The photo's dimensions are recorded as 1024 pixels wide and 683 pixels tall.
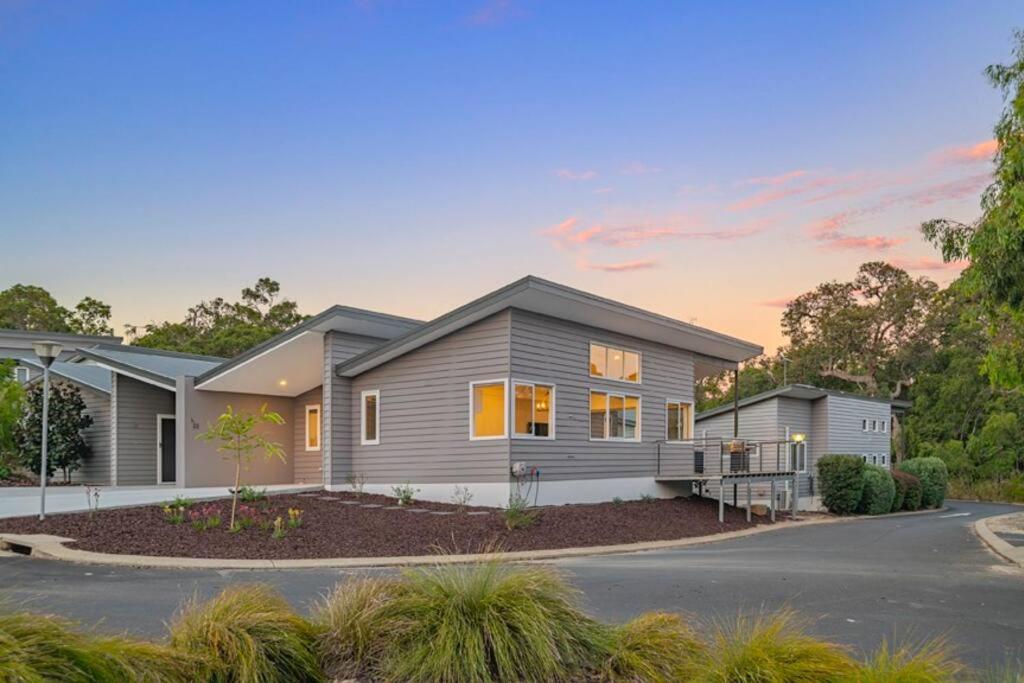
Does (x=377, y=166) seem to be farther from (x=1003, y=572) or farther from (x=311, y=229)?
(x=1003, y=572)

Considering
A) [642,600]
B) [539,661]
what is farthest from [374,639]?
[642,600]

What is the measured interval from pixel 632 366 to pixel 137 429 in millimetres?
13557

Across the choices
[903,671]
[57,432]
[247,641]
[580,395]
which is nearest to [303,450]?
[57,432]

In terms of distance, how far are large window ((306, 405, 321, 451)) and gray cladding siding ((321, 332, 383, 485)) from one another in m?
2.47

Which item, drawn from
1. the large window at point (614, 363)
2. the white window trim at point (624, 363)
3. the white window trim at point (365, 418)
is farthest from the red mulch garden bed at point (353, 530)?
the large window at point (614, 363)

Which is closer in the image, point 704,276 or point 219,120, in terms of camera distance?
point 219,120

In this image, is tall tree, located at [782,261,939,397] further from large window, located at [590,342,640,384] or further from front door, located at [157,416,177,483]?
front door, located at [157,416,177,483]

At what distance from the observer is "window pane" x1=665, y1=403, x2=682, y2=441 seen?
22.7m

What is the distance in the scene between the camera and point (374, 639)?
4957 millimetres

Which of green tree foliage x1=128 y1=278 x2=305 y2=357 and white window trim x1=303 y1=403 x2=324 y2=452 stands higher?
green tree foliage x1=128 y1=278 x2=305 y2=357

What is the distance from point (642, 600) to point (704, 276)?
57.1 ft

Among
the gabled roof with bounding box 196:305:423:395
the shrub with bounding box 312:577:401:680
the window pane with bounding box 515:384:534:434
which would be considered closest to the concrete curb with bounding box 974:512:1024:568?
the window pane with bounding box 515:384:534:434

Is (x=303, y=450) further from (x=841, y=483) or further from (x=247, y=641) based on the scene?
(x=247, y=641)

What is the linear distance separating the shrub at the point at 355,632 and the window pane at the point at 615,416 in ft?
49.9
